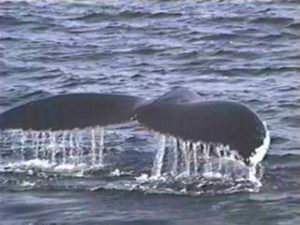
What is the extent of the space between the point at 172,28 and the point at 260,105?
19.8 feet

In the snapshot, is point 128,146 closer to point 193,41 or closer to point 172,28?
point 193,41

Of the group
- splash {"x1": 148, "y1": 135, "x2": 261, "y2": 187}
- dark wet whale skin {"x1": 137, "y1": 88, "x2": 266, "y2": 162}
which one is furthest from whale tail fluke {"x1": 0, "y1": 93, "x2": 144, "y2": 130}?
splash {"x1": 148, "y1": 135, "x2": 261, "y2": 187}

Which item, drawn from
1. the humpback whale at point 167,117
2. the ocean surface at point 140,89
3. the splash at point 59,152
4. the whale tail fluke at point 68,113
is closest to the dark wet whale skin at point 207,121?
the humpback whale at point 167,117

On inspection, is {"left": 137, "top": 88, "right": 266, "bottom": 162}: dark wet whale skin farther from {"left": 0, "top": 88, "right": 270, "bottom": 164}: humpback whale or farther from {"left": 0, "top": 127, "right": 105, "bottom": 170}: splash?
{"left": 0, "top": 127, "right": 105, "bottom": 170}: splash

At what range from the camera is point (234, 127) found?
192 inches

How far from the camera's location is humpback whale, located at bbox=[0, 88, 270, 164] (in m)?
4.84

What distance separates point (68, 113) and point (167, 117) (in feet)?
2.29

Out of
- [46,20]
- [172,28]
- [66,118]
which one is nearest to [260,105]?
[66,118]

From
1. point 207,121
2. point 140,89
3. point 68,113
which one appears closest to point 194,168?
point 68,113

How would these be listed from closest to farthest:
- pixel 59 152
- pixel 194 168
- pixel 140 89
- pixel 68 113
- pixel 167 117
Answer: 1. pixel 167 117
2. pixel 68 113
3. pixel 194 168
4. pixel 59 152
5. pixel 140 89

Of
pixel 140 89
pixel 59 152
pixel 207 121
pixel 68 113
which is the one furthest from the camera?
pixel 140 89

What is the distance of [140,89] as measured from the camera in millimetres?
10734

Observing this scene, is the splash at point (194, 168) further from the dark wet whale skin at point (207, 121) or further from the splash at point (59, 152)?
the splash at point (59, 152)

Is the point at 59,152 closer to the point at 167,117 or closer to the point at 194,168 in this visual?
the point at 194,168
